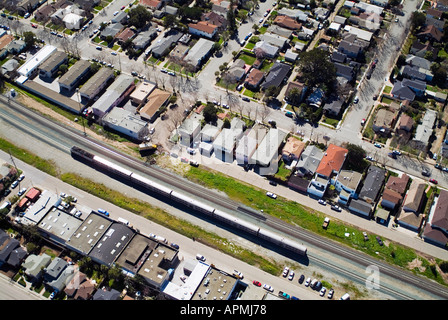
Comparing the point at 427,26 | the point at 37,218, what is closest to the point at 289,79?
the point at 427,26

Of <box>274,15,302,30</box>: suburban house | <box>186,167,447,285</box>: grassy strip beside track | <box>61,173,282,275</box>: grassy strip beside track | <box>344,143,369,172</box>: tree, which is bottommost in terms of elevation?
<box>61,173,282,275</box>: grassy strip beside track

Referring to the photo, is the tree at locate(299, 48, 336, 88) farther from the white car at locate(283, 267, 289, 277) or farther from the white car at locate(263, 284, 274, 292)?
the white car at locate(263, 284, 274, 292)

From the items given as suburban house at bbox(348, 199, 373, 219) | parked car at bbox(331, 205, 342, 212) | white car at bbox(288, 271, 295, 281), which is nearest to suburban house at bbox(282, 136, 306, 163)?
parked car at bbox(331, 205, 342, 212)

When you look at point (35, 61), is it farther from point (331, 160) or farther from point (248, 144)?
point (331, 160)

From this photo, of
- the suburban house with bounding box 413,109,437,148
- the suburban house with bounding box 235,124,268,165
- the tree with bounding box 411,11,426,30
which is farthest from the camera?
the tree with bounding box 411,11,426,30

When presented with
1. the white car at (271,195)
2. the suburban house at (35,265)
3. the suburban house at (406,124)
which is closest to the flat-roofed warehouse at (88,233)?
the suburban house at (35,265)

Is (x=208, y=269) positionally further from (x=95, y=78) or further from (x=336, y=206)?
(x=95, y=78)
